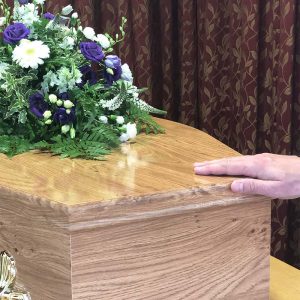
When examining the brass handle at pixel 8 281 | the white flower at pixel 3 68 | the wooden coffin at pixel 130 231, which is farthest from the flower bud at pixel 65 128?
the brass handle at pixel 8 281

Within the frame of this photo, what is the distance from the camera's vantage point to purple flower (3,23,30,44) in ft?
5.10

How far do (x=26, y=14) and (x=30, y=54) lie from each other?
0.23 meters

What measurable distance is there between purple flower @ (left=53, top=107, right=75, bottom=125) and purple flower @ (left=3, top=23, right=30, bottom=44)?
24cm

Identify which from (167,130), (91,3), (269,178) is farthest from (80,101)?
(91,3)

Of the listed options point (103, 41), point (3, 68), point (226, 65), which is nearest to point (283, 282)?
point (103, 41)

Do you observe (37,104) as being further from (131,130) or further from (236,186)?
A: (236,186)

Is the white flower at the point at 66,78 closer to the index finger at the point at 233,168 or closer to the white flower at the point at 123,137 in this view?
the white flower at the point at 123,137

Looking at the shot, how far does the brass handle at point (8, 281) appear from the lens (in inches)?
34.9

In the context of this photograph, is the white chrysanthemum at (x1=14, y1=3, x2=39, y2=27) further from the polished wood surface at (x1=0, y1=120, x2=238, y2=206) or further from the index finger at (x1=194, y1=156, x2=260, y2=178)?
the index finger at (x1=194, y1=156, x2=260, y2=178)

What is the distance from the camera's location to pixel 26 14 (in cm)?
168

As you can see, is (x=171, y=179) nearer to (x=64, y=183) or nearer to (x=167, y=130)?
(x=64, y=183)

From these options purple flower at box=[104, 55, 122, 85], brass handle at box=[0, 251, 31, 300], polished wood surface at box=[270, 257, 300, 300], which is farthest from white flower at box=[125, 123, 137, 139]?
brass handle at box=[0, 251, 31, 300]

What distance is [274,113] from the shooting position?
2582mm

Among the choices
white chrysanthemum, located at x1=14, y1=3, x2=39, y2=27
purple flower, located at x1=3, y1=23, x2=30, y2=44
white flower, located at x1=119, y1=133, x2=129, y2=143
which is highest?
white chrysanthemum, located at x1=14, y1=3, x2=39, y2=27
